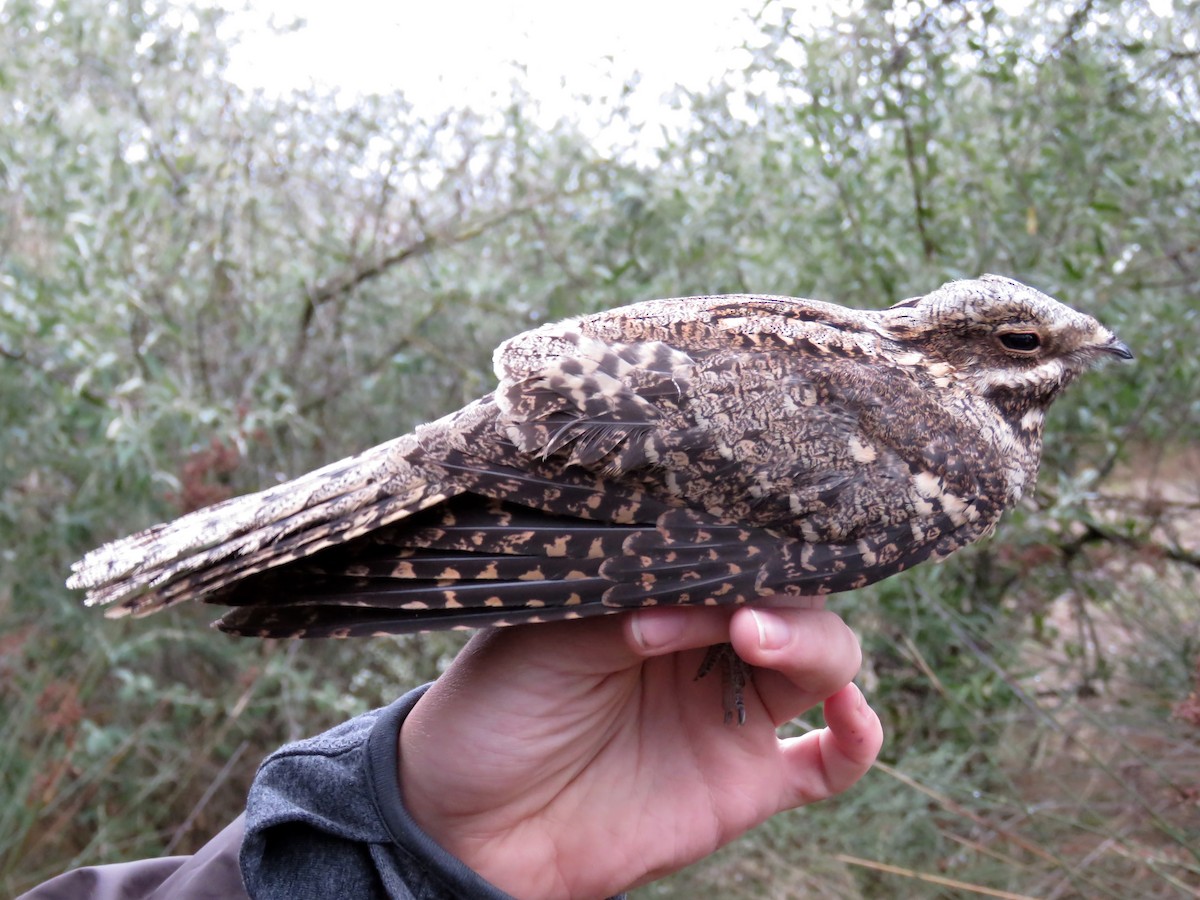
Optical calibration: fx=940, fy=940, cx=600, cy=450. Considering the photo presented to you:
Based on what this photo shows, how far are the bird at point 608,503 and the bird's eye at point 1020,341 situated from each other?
37 cm

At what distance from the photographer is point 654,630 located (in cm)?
159

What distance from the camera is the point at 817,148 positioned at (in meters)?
3.80

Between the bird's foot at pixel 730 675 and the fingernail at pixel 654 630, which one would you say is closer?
the fingernail at pixel 654 630

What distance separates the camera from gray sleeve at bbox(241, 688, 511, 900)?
5.16ft

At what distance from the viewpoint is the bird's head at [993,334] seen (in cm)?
203

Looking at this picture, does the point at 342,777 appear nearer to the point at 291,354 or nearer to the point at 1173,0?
the point at 291,354

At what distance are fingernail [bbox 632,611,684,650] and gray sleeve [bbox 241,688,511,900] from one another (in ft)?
1.68

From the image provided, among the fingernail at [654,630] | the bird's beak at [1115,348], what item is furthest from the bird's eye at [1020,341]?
the fingernail at [654,630]

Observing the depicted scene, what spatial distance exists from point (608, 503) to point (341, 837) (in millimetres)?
738

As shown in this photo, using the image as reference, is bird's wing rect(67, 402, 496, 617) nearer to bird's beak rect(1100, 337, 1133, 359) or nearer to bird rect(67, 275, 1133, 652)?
bird rect(67, 275, 1133, 652)

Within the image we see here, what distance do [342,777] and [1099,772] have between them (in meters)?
3.16

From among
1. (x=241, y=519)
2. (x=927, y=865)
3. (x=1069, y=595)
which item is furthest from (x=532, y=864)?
(x=1069, y=595)

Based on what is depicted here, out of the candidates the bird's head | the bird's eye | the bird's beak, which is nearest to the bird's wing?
the bird's head

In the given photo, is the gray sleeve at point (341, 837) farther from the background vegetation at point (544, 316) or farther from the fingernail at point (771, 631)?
the background vegetation at point (544, 316)
